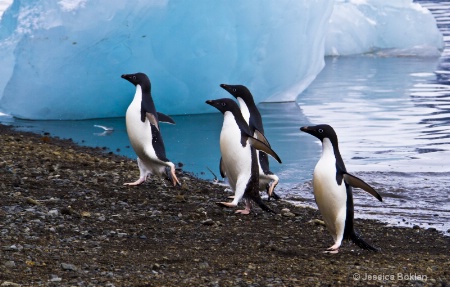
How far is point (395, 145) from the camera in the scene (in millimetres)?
8797

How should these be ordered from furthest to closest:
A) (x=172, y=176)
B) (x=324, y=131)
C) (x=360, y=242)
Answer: (x=172, y=176) < (x=324, y=131) < (x=360, y=242)

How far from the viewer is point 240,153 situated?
5.61m

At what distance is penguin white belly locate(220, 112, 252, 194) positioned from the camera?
5.62 m

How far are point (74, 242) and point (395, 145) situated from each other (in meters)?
5.15

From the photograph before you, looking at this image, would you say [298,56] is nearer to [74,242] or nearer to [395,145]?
[395,145]

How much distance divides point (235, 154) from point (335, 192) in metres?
1.11

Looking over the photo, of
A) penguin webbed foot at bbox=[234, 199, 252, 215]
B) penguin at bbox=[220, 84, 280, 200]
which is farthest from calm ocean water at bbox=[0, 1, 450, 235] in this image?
penguin webbed foot at bbox=[234, 199, 252, 215]

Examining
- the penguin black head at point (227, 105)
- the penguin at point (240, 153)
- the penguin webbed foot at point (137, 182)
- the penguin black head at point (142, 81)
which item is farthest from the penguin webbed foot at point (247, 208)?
the penguin black head at point (142, 81)

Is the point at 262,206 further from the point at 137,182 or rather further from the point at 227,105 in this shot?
the point at 137,182

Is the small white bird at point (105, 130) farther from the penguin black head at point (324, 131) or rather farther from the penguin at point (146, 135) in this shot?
the penguin black head at point (324, 131)

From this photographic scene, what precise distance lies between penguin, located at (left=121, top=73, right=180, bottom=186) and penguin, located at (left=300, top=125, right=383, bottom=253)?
5.33 ft

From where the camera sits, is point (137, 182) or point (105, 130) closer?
point (137, 182)

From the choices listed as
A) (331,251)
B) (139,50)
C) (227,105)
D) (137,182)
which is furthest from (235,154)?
(139,50)

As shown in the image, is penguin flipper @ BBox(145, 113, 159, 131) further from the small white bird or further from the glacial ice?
the glacial ice
